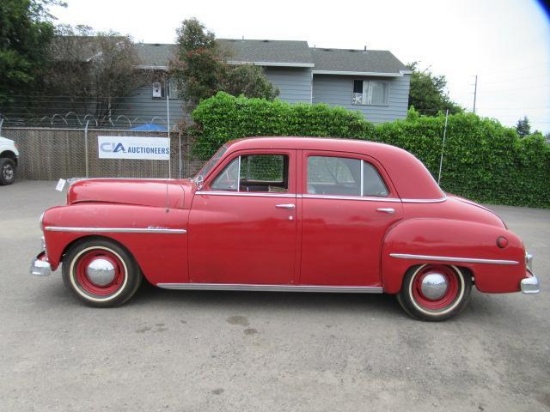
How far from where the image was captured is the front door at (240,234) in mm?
4320

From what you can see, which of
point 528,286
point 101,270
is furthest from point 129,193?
point 528,286

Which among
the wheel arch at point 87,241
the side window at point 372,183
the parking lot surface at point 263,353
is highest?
the side window at point 372,183

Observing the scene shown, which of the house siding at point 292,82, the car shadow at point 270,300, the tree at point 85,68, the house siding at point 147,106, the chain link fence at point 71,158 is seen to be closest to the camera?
the car shadow at point 270,300

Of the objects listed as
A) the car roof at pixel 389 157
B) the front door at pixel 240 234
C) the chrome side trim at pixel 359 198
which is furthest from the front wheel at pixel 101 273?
the chrome side trim at pixel 359 198

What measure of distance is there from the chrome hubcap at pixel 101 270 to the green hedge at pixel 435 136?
8358 mm

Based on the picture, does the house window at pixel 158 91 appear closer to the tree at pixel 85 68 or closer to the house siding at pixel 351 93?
the tree at pixel 85 68

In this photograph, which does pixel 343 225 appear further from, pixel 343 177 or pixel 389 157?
pixel 389 157

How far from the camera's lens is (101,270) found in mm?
4441

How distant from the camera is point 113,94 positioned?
59.8ft

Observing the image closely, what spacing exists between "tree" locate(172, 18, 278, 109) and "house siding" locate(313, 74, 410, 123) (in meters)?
6.10

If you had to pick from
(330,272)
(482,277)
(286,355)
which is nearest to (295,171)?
(330,272)

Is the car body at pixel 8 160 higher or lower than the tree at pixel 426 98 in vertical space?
lower

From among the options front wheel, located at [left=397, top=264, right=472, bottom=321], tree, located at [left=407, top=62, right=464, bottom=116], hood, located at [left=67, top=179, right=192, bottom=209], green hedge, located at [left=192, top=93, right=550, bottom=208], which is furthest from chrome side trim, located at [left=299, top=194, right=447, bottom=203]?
tree, located at [left=407, top=62, right=464, bottom=116]

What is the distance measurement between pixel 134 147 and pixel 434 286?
31.7 feet
